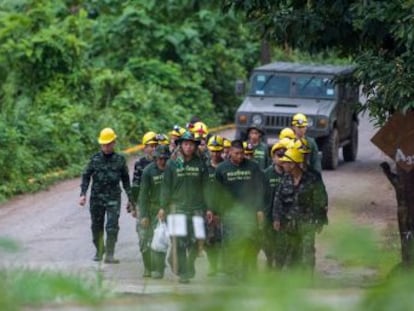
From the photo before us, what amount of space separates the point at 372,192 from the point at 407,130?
10.5 m

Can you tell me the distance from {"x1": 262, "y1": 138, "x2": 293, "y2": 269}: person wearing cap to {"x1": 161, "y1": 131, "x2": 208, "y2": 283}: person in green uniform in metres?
0.67

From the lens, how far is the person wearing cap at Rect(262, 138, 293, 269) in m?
12.1

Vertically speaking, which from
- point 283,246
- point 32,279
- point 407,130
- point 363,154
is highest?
point 32,279

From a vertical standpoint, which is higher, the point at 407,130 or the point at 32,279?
the point at 32,279

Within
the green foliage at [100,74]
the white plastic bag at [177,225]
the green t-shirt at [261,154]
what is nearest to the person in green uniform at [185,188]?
the white plastic bag at [177,225]

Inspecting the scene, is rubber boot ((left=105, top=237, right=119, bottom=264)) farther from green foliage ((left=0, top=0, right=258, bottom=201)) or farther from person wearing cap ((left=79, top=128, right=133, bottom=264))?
green foliage ((left=0, top=0, right=258, bottom=201))

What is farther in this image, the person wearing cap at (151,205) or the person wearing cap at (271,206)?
the person wearing cap at (151,205)

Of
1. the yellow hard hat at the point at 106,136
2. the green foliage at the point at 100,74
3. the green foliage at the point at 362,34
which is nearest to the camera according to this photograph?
the green foliage at the point at 362,34

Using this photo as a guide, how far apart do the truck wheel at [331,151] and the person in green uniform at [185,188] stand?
12.1 metres

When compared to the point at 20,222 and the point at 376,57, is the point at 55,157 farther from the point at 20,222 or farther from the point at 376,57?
the point at 376,57

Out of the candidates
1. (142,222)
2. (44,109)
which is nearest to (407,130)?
(142,222)

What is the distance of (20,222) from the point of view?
18859mm

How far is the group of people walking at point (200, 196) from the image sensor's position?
12.0m

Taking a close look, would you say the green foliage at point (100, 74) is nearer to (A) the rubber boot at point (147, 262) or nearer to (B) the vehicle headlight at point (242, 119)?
(B) the vehicle headlight at point (242, 119)
